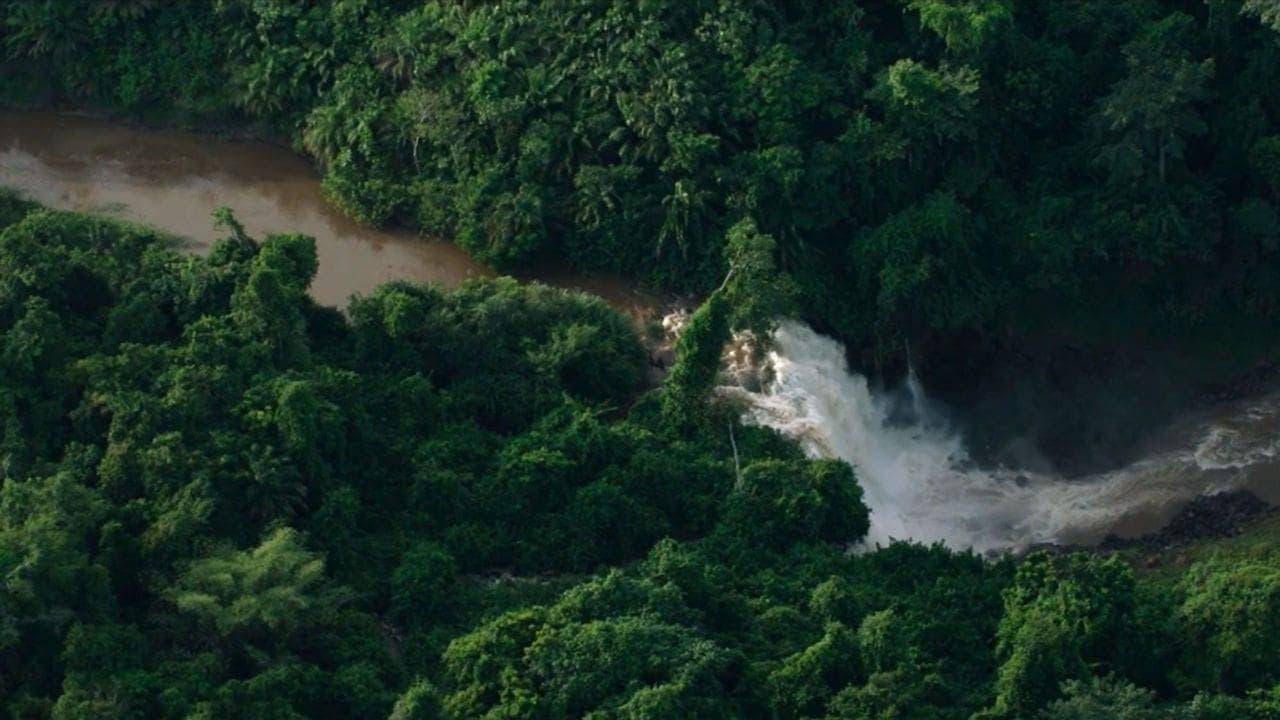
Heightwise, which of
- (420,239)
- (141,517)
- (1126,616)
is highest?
(420,239)

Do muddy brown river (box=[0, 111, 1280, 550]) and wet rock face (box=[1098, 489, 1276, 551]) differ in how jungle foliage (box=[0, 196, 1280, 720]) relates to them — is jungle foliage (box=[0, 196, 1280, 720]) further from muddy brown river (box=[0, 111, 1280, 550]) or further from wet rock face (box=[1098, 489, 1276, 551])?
muddy brown river (box=[0, 111, 1280, 550])

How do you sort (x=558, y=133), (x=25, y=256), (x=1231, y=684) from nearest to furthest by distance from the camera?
(x=1231, y=684) → (x=25, y=256) → (x=558, y=133)

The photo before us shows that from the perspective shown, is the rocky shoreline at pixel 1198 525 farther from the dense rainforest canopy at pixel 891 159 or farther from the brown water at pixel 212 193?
the brown water at pixel 212 193

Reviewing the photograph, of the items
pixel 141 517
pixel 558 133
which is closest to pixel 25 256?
pixel 141 517

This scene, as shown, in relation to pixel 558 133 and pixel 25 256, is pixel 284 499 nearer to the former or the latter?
pixel 25 256

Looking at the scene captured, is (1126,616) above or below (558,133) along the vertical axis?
below

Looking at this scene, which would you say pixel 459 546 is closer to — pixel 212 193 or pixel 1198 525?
pixel 212 193

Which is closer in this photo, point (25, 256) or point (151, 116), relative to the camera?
point (25, 256)
